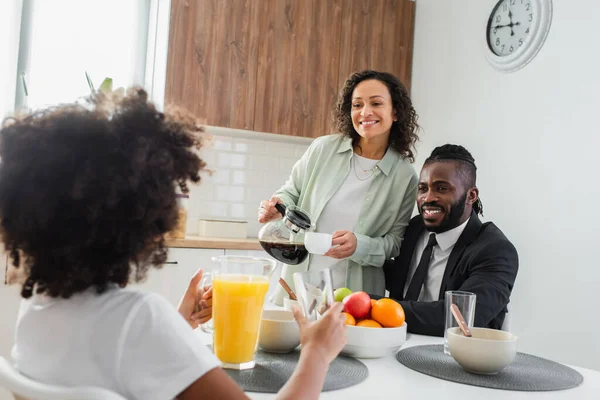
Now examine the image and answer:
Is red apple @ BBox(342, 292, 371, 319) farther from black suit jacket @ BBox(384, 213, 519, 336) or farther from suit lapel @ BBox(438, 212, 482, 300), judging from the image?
suit lapel @ BBox(438, 212, 482, 300)

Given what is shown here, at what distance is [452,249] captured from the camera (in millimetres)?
1724

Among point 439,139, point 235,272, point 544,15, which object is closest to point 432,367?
point 235,272

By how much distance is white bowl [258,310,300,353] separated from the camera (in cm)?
115

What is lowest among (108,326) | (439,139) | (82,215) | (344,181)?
(108,326)

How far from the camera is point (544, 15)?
2832 millimetres

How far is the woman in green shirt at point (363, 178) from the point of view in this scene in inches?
78.4

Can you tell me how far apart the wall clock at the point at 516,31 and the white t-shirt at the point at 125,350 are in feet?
8.90

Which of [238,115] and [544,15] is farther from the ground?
[544,15]

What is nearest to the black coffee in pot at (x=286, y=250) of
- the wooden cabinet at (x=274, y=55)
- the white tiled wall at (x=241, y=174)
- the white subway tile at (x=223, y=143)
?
the wooden cabinet at (x=274, y=55)

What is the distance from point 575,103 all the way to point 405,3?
5.08 ft

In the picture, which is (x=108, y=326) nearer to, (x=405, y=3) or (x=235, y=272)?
(x=235, y=272)

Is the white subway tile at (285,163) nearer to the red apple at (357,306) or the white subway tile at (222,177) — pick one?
the white subway tile at (222,177)

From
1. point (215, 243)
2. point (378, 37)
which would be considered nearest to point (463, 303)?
point (215, 243)

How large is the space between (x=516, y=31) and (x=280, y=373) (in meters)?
2.60
